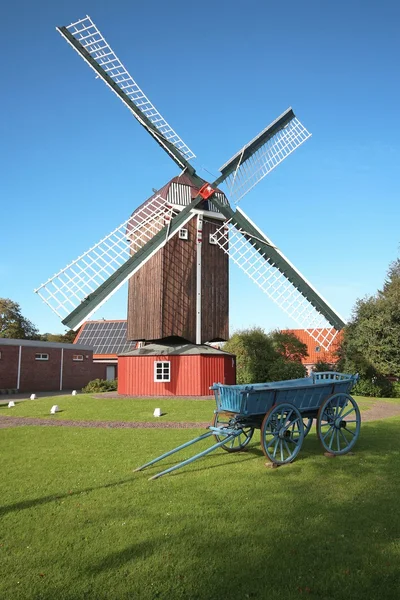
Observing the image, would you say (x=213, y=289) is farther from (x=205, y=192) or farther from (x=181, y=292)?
(x=205, y=192)

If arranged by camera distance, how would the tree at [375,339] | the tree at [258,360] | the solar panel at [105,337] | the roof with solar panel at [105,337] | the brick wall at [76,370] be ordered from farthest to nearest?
the solar panel at [105,337]
the roof with solar panel at [105,337]
the brick wall at [76,370]
the tree at [258,360]
the tree at [375,339]

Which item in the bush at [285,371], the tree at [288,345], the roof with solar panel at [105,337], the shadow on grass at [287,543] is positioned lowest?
the shadow on grass at [287,543]

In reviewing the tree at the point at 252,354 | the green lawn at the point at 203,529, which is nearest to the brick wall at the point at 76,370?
the tree at the point at 252,354

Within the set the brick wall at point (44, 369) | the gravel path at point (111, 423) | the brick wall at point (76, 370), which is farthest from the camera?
the brick wall at point (76, 370)

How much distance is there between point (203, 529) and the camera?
534 cm

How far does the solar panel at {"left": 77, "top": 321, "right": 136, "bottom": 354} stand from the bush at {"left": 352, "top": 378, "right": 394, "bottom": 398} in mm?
21314

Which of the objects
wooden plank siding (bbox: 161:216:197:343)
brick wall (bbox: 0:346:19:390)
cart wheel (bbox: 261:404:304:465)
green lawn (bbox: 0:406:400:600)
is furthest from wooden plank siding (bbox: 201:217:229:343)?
brick wall (bbox: 0:346:19:390)

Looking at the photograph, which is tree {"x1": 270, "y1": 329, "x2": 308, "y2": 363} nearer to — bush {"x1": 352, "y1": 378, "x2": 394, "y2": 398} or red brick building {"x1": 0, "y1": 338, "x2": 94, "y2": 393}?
bush {"x1": 352, "y1": 378, "x2": 394, "y2": 398}

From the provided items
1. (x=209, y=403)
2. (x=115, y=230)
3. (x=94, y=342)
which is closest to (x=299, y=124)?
(x=115, y=230)

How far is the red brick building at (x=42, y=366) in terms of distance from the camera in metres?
33.0

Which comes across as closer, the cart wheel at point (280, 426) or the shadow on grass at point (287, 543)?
the shadow on grass at point (287, 543)

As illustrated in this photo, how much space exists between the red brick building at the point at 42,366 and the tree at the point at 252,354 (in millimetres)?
14310

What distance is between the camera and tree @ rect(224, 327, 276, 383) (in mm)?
29719

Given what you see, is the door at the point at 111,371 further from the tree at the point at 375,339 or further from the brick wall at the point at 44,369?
the tree at the point at 375,339
